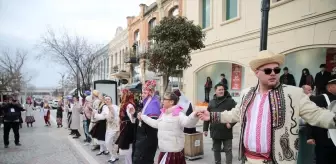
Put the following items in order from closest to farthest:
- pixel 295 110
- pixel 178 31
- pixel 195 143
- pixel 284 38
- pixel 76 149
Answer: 1. pixel 295 110
2. pixel 195 143
3. pixel 76 149
4. pixel 178 31
5. pixel 284 38

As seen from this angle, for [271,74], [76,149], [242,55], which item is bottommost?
[76,149]

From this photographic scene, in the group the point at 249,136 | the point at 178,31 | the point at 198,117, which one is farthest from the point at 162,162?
the point at 178,31

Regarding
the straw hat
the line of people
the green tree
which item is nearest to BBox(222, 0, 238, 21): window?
the green tree

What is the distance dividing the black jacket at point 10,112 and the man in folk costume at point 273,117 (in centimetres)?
851

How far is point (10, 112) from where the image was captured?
29.5 feet

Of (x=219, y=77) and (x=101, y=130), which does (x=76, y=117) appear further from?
(x=219, y=77)

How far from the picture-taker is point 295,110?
2406 mm

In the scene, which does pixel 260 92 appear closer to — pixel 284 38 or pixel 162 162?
pixel 162 162

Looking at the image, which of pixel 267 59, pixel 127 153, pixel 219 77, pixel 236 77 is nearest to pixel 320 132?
pixel 267 59

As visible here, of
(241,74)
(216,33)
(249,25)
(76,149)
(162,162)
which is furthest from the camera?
(216,33)

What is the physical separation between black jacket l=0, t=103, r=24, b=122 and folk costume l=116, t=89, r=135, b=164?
503 centimetres

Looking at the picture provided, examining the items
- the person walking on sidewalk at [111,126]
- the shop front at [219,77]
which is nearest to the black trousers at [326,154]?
the person walking on sidewalk at [111,126]

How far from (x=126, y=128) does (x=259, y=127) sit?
3.77m

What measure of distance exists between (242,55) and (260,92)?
9235mm
